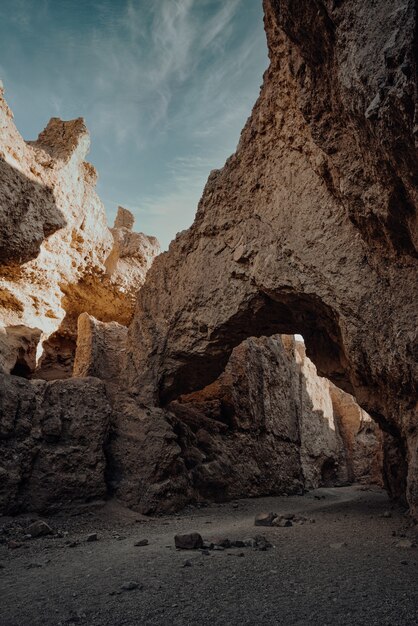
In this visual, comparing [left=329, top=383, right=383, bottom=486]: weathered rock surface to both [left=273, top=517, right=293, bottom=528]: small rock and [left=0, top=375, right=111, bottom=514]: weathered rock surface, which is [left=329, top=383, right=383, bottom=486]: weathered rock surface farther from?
[left=0, top=375, right=111, bottom=514]: weathered rock surface

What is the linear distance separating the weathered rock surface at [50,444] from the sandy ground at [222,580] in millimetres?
1025

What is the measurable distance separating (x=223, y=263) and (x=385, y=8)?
3.84m

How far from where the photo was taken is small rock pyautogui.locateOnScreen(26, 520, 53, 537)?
14.1 feet

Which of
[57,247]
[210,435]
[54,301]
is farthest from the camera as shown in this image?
[54,301]

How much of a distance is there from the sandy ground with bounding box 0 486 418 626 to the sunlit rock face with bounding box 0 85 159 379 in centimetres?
485

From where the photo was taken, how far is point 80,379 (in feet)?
21.3

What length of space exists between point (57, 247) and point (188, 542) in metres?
8.80

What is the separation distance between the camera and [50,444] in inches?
221

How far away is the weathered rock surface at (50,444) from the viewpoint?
5.09m

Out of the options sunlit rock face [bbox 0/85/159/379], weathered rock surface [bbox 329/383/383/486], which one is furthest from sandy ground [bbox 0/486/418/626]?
weathered rock surface [bbox 329/383/383/486]

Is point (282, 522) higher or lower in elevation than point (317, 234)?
lower

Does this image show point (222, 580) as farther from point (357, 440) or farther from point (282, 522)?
point (357, 440)

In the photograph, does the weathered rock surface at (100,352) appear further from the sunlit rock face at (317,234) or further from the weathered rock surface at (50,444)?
the weathered rock surface at (50,444)

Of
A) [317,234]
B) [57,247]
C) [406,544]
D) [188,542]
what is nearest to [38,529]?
[188,542]
